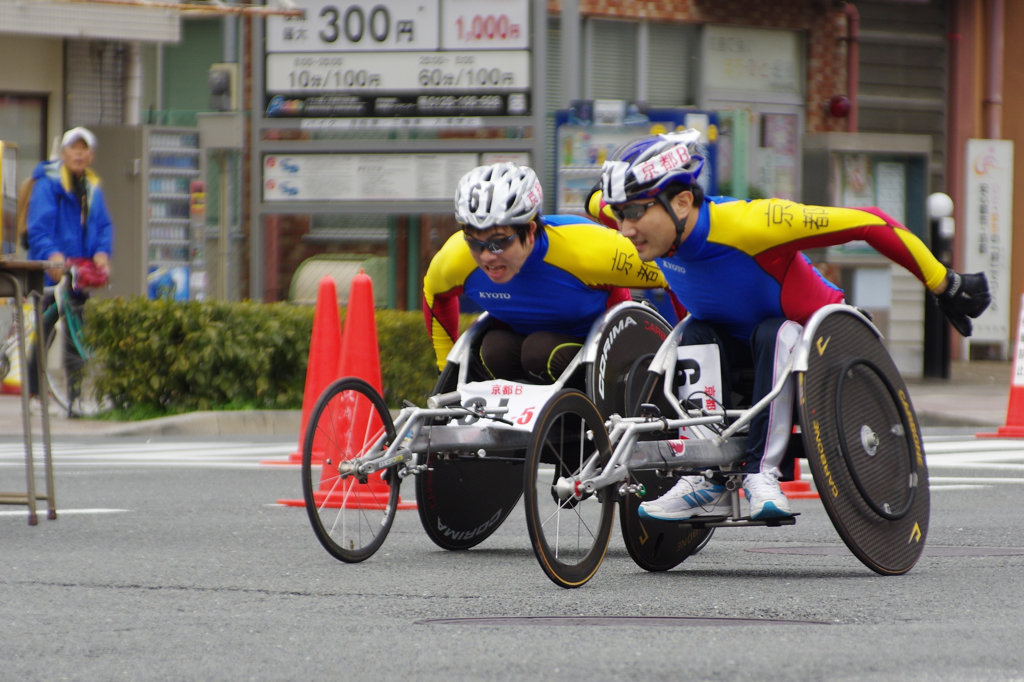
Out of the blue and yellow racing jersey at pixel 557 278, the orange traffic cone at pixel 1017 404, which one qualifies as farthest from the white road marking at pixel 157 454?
the orange traffic cone at pixel 1017 404

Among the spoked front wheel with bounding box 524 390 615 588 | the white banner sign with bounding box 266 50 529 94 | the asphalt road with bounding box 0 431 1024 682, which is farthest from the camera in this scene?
the white banner sign with bounding box 266 50 529 94

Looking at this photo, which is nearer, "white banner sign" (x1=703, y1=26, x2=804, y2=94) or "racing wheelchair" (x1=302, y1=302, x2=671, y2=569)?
"racing wheelchair" (x1=302, y1=302, x2=671, y2=569)

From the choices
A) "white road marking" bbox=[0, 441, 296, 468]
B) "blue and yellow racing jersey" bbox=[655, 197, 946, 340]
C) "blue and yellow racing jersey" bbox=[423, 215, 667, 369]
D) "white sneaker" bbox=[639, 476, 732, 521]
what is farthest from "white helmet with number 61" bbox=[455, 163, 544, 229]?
"white road marking" bbox=[0, 441, 296, 468]

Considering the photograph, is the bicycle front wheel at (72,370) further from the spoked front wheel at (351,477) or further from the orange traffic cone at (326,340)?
the spoked front wheel at (351,477)

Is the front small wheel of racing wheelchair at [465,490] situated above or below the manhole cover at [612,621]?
above

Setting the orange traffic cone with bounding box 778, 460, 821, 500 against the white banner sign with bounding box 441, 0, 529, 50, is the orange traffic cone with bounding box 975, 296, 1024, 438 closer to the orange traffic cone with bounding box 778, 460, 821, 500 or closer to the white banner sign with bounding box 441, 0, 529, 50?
the orange traffic cone with bounding box 778, 460, 821, 500

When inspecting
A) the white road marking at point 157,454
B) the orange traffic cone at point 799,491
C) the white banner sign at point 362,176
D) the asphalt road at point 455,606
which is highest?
the white banner sign at point 362,176

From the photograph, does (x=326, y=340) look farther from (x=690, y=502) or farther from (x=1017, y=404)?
(x=1017, y=404)

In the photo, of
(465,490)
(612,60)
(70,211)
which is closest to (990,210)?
(612,60)

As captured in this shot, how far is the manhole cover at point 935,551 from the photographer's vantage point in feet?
22.3

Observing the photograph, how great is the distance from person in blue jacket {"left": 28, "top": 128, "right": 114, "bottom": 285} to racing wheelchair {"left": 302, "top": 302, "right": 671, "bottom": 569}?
21.7 ft

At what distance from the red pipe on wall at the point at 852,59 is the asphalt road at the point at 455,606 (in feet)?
54.6

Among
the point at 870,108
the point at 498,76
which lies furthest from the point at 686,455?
the point at 870,108

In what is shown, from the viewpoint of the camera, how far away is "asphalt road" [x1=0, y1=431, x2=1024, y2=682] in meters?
4.47
